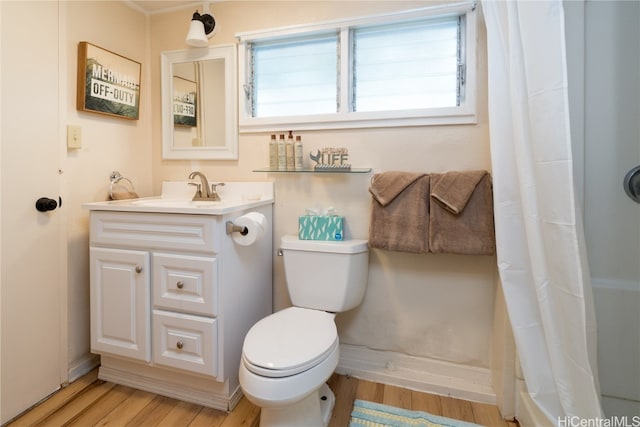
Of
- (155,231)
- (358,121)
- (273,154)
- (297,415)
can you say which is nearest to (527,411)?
(297,415)

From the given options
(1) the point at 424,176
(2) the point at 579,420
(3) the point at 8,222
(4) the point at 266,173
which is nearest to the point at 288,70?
(4) the point at 266,173

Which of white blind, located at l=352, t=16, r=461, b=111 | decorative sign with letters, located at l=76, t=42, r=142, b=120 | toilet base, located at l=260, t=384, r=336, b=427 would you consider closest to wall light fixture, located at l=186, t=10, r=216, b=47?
decorative sign with letters, located at l=76, t=42, r=142, b=120

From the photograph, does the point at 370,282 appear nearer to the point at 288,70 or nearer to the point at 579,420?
the point at 579,420

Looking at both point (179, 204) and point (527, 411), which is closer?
point (527, 411)

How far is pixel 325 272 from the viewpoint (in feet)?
5.06

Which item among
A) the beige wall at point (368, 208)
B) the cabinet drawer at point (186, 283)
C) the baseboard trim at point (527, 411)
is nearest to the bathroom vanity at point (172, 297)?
the cabinet drawer at point (186, 283)

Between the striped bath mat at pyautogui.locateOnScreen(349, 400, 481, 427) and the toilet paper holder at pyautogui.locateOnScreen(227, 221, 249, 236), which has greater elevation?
the toilet paper holder at pyautogui.locateOnScreen(227, 221, 249, 236)

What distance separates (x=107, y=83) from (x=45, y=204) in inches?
28.4

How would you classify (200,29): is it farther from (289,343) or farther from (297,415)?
(297,415)

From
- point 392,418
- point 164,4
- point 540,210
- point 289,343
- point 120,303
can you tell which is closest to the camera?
point 540,210

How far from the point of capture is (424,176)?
4.91ft

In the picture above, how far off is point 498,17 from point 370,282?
1.25 m

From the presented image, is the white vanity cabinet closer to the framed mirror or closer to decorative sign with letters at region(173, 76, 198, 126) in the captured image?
the framed mirror

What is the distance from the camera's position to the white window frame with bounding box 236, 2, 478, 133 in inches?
59.9
